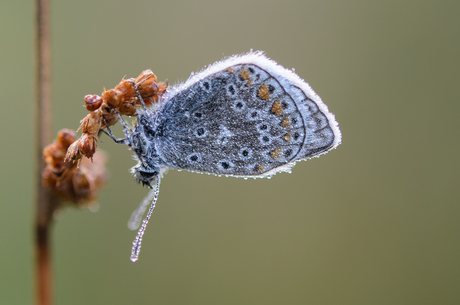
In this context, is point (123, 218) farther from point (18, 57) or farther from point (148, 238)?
point (18, 57)

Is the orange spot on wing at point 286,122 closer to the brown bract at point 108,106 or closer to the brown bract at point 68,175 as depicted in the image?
the brown bract at point 108,106

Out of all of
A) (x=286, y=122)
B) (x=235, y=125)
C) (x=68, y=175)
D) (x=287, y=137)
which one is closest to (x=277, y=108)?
(x=286, y=122)

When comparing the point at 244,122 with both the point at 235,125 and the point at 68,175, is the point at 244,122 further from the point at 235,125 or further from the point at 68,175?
the point at 68,175

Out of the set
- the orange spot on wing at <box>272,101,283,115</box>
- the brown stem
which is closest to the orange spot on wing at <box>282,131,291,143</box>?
the orange spot on wing at <box>272,101,283,115</box>

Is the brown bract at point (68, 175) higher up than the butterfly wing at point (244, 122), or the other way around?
the butterfly wing at point (244, 122)

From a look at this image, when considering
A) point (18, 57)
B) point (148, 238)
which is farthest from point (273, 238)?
point (18, 57)

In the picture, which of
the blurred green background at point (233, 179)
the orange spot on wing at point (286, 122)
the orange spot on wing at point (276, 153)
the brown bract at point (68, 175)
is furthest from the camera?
the blurred green background at point (233, 179)

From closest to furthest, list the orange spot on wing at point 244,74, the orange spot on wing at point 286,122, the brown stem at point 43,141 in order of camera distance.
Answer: the brown stem at point 43,141, the orange spot on wing at point 244,74, the orange spot on wing at point 286,122

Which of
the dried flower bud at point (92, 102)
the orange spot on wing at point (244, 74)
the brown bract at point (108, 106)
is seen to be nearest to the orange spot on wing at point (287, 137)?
the orange spot on wing at point (244, 74)
